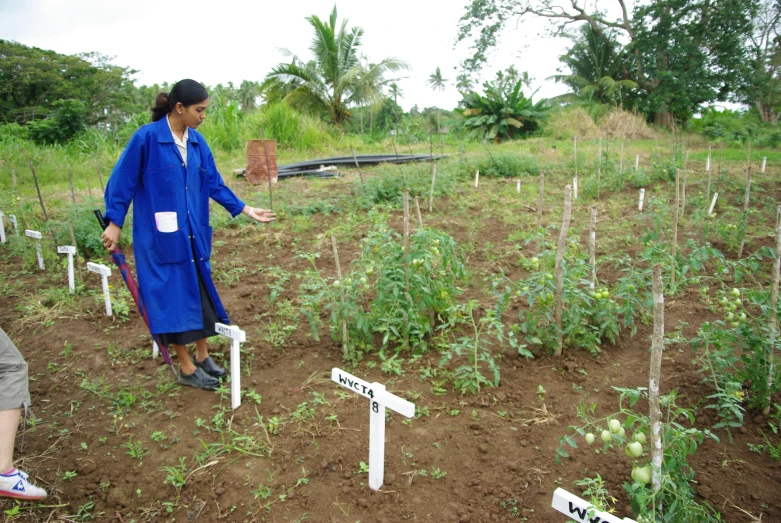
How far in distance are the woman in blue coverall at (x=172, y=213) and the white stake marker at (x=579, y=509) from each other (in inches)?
78.3

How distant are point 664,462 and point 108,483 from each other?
7.15ft

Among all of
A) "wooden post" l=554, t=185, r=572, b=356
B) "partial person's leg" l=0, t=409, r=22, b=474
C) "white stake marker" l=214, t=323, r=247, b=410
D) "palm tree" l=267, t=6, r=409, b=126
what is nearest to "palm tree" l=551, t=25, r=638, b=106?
"palm tree" l=267, t=6, r=409, b=126

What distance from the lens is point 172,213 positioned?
8.94ft

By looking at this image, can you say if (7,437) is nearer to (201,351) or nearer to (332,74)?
(201,351)

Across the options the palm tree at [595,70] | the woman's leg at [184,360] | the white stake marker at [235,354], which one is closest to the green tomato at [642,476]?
the white stake marker at [235,354]

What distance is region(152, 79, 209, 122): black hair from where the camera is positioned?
2.63 m

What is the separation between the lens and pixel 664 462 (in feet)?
5.97

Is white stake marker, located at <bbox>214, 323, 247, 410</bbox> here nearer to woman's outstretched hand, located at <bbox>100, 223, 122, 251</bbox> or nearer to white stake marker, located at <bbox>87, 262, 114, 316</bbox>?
woman's outstretched hand, located at <bbox>100, 223, 122, 251</bbox>

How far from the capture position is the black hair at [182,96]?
2633 mm

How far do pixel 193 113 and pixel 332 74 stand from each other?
612 inches

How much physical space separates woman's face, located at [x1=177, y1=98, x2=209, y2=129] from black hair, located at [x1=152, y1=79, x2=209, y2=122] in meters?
0.02

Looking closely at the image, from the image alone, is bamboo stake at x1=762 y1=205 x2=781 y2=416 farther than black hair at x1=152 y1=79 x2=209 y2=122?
No

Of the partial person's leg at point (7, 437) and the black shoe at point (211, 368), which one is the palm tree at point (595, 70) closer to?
the black shoe at point (211, 368)

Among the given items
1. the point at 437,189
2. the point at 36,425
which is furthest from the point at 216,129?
the point at 36,425
